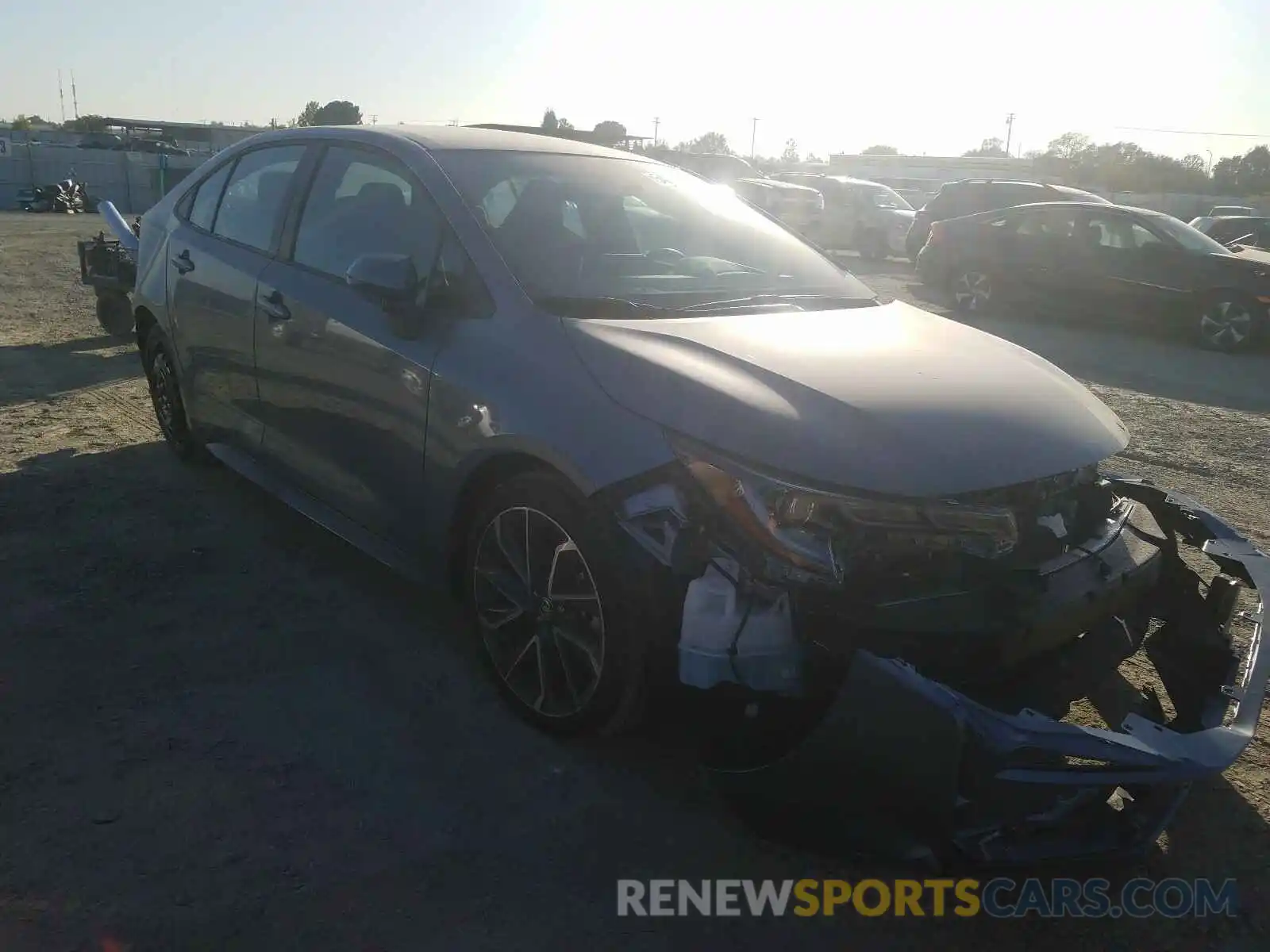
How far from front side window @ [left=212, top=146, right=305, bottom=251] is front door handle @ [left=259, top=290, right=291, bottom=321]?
0.27 meters

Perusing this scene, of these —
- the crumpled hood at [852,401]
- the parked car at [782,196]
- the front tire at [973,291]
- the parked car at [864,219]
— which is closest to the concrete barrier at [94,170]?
the parked car at [782,196]

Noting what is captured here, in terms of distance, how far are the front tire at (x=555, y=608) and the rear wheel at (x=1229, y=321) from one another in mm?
10787

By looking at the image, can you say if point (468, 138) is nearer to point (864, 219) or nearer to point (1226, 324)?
point (1226, 324)

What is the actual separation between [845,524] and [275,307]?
2547 millimetres

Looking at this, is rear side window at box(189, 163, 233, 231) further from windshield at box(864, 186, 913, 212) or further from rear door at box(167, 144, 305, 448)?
windshield at box(864, 186, 913, 212)

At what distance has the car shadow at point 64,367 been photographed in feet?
23.2

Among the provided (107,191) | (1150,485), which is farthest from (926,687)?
(107,191)

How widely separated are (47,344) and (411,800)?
7697mm

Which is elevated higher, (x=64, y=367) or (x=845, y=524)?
(x=845, y=524)

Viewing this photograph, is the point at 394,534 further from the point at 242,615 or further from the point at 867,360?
the point at 867,360

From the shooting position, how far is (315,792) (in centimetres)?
281

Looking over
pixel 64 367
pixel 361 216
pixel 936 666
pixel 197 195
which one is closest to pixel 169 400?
pixel 197 195

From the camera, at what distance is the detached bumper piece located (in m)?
2.09

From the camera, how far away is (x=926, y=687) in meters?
2.13
